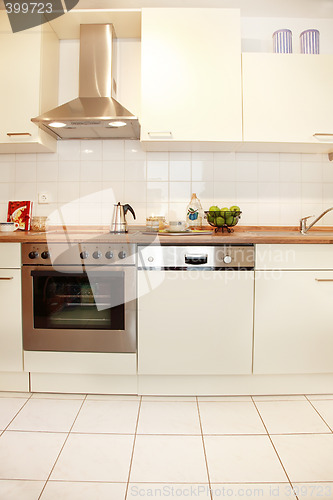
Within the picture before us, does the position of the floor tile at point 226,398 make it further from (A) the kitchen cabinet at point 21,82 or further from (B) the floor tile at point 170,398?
(A) the kitchen cabinet at point 21,82

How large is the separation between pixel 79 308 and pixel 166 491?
3.15ft

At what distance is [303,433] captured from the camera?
1572mm

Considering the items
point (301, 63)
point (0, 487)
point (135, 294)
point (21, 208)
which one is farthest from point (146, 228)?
point (0, 487)

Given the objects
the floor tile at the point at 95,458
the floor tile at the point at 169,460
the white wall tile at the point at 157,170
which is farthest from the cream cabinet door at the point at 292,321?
the white wall tile at the point at 157,170

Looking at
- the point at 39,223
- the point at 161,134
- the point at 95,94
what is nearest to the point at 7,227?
the point at 39,223

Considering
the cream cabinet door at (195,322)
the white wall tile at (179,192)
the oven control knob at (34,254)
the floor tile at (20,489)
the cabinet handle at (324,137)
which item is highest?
the cabinet handle at (324,137)

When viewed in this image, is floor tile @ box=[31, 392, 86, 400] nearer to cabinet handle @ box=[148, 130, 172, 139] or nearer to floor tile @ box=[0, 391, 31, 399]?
floor tile @ box=[0, 391, 31, 399]

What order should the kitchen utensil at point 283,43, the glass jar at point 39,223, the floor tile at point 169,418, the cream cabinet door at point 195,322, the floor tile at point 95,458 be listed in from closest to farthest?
the floor tile at point 95,458
the floor tile at point 169,418
the cream cabinet door at point 195,322
the kitchen utensil at point 283,43
the glass jar at point 39,223

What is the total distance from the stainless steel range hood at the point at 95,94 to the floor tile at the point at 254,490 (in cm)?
188

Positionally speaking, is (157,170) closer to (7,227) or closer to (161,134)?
(161,134)

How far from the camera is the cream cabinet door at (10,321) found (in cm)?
185

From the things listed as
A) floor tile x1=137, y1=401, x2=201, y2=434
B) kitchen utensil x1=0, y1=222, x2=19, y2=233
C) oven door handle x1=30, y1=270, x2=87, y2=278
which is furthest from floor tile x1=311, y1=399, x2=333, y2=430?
kitchen utensil x1=0, y1=222, x2=19, y2=233

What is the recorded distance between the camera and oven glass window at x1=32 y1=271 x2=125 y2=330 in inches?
72.3

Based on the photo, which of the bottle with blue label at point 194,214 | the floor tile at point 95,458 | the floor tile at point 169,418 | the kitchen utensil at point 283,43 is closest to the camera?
the floor tile at point 95,458
